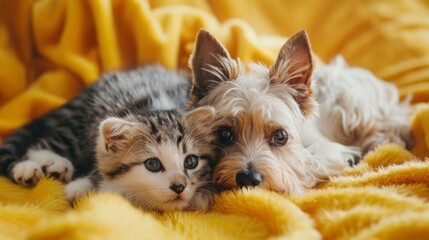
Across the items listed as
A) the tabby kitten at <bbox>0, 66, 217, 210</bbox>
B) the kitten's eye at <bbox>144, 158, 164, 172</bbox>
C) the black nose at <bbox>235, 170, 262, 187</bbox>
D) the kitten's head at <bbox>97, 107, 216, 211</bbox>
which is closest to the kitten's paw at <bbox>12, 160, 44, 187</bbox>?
the tabby kitten at <bbox>0, 66, 217, 210</bbox>

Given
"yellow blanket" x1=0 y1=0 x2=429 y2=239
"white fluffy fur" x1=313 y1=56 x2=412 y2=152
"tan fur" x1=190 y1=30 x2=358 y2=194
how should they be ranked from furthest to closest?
"white fluffy fur" x1=313 y1=56 x2=412 y2=152 < "tan fur" x1=190 y1=30 x2=358 y2=194 < "yellow blanket" x1=0 y1=0 x2=429 y2=239

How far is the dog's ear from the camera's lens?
6.43 feet

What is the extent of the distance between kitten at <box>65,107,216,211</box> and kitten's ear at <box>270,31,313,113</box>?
37 cm

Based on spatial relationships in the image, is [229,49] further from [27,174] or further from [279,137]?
[27,174]

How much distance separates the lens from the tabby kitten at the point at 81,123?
212 cm

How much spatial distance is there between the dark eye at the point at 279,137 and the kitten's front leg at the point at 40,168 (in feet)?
2.93

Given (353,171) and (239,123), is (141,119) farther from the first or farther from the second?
(353,171)

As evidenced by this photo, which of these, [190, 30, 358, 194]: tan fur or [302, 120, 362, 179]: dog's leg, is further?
[302, 120, 362, 179]: dog's leg

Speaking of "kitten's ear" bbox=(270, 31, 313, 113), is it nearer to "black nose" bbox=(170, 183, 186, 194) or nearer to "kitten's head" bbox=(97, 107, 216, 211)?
"kitten's head" bbox=(97, 107, 216, 211)

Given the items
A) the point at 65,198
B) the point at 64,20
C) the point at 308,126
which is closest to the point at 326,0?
the point at 308,126

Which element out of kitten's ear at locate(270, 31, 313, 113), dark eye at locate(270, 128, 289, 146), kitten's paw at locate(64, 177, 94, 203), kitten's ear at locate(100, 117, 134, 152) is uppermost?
kitten's ear at locate(270, 31, 313, 113)

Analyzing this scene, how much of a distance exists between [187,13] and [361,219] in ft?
5.65

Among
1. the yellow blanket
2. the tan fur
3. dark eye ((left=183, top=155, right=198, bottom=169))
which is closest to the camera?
the yellow blanket

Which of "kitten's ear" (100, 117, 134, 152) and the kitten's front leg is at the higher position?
"kitten's ear" (100, 117, 134, 152)
